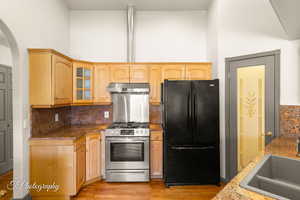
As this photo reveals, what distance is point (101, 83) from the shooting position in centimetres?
351

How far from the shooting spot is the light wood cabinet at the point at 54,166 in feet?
7.86

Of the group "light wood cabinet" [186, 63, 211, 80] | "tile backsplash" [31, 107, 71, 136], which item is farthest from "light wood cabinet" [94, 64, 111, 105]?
"light wood cabinet" [186, 63, 211, 80]

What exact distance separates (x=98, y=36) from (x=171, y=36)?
5.26ft

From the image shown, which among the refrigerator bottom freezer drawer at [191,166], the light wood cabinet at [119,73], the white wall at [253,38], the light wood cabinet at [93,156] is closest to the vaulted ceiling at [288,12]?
the white wall at [253,38]

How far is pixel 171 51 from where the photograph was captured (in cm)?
384

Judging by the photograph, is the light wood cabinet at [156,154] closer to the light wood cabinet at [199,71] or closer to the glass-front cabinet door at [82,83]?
the light wood cabinet at [199,71]

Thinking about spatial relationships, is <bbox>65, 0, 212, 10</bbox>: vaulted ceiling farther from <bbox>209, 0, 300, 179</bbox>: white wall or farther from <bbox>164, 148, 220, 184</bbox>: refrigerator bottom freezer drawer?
<bbox>164, 148, 220, 184</bbox>: refrigerator bottom freezer drawer

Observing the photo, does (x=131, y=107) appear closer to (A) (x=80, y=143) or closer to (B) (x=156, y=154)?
(B) (x=156, y=154)

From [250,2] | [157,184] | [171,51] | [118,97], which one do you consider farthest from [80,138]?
[250,2]

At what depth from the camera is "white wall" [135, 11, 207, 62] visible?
12.5 feet

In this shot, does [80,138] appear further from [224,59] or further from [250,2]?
[250,2]

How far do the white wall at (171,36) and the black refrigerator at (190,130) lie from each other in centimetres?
123

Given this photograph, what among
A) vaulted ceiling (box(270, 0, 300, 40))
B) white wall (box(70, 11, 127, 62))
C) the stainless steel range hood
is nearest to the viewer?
vaulted ceiling (box(270, 0, 300, 40))

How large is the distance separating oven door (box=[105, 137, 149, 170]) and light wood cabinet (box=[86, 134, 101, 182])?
0.17 metres
